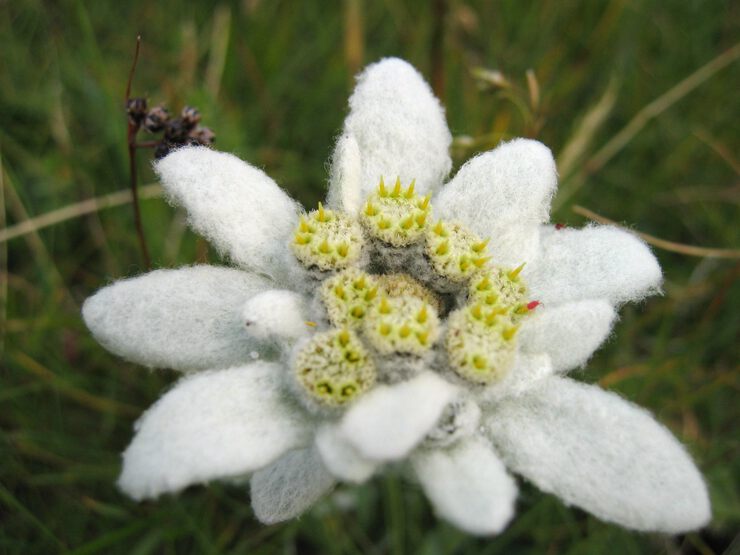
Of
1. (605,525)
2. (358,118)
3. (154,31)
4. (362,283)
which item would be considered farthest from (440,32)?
(605,525)

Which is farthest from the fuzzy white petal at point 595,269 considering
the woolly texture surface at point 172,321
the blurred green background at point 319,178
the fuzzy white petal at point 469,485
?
the blurred green background at point 319,178

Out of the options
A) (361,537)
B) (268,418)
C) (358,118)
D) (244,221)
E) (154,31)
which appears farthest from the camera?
(154,31)

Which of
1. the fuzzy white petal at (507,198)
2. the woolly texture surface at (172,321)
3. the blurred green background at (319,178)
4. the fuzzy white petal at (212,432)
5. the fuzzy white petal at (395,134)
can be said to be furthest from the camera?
the blurred green background at (319,178)

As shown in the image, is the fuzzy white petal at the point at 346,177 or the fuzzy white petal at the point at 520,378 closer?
the fuzzy white petal at the point at 520,378

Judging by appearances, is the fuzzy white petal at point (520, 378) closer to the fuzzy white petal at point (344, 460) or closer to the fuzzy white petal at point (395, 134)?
the fuzzy white petal at point (344, 460)

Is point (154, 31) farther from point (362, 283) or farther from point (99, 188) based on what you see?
point (362, 283)

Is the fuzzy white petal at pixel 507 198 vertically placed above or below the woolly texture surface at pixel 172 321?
above

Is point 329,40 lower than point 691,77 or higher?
lower
